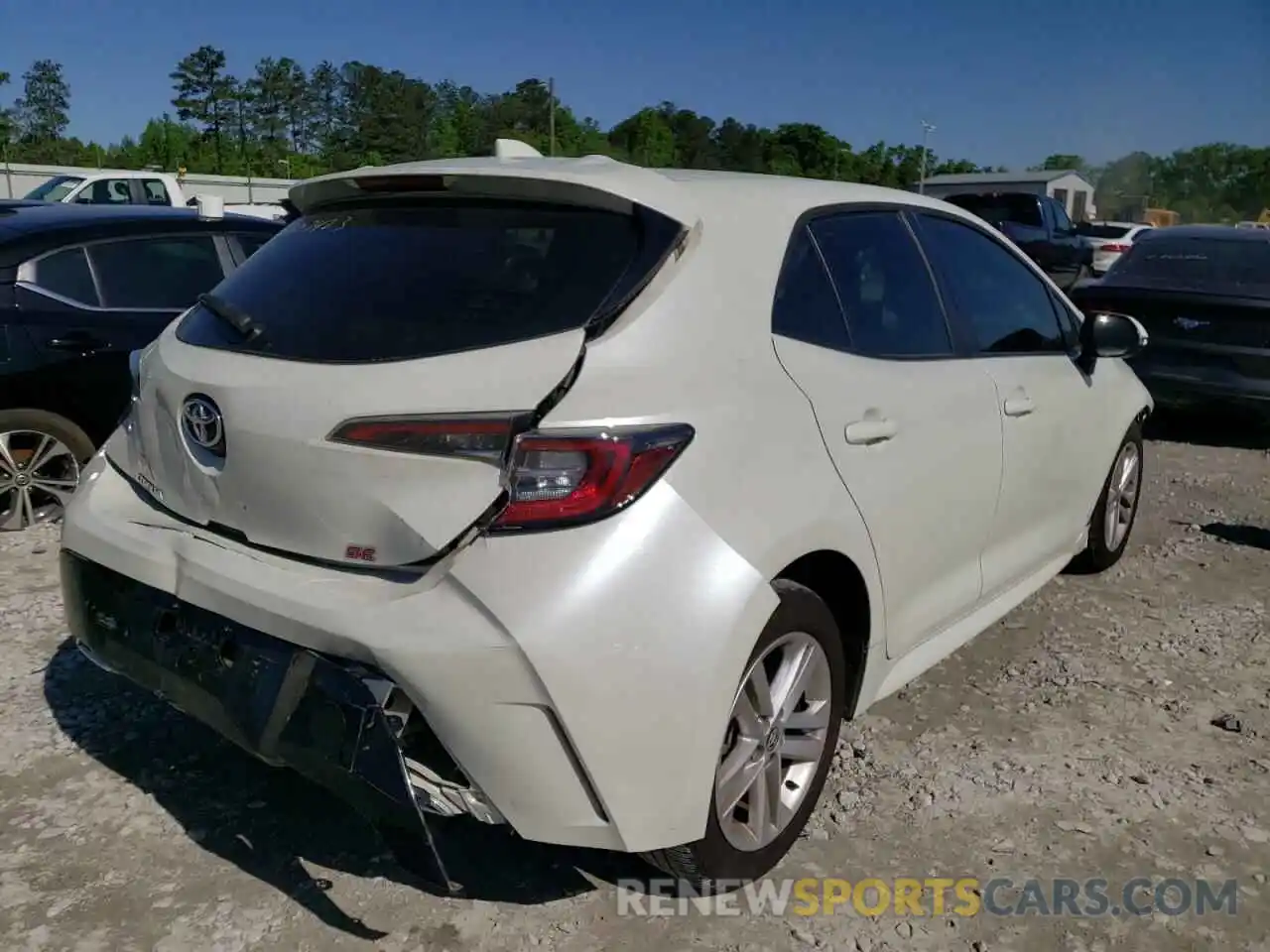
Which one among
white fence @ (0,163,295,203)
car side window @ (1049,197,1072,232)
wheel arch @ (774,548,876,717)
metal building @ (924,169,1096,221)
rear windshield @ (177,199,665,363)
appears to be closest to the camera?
rear windshield @ (177,199,665,363)

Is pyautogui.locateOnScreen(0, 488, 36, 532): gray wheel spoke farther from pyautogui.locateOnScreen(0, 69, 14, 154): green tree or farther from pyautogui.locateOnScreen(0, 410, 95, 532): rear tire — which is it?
pyautogui.locateOnScreen(0, 69, 14, 154): green tree

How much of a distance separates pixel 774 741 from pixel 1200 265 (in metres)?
7.00

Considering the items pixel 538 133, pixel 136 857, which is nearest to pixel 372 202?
pixel 136 857

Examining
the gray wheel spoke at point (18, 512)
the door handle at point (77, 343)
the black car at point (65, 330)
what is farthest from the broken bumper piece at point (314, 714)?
the gray wheel spoke at point (18, 512)

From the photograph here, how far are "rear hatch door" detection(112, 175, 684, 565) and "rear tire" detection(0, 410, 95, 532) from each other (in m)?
2.72

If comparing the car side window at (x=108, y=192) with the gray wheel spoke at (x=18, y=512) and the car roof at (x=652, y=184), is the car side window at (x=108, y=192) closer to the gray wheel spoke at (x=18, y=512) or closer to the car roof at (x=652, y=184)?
the gray wheel spoke at (x=18, y=512)

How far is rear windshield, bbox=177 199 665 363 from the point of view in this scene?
2.29 m

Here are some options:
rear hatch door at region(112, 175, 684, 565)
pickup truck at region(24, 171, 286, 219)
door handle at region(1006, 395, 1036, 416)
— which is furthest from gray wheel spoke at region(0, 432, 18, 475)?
pickup truck at region(24, 171, 286, 219)

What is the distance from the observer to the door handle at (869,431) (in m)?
2.71

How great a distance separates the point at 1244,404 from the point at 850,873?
19.5 feet

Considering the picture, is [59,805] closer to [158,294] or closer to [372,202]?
[372,202]

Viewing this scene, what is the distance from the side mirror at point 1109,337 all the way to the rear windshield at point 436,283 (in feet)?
8.19

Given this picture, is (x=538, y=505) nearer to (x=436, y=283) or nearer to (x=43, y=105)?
(x=436, y=283)

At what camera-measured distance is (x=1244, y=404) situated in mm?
7285
